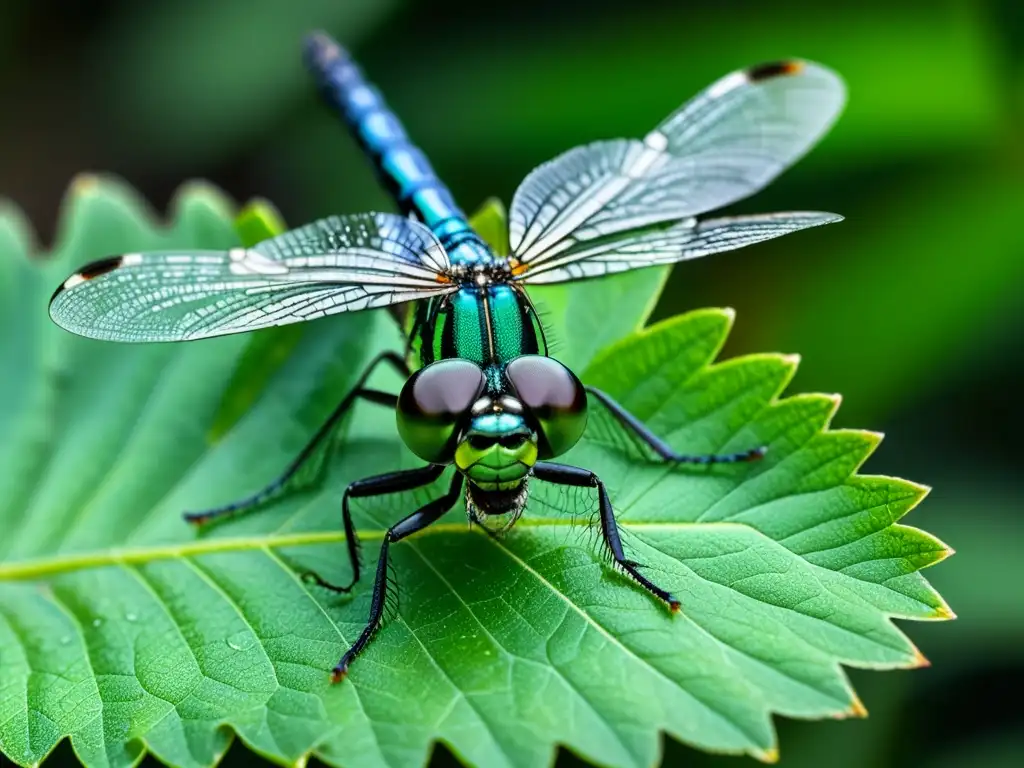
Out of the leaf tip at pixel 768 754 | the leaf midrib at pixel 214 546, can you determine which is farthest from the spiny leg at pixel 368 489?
the leaf tip at pixel 768 754

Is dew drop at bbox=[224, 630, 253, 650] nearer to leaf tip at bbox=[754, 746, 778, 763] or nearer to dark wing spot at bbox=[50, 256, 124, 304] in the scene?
dark wing spot at bbox=[50, 256, 124, 304]

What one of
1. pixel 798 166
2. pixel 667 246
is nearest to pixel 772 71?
pixel 798 166

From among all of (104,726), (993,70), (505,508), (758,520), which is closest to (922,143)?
(993,70)

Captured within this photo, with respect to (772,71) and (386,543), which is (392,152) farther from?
(386,543)

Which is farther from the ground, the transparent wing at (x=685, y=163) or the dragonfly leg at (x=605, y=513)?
the transparent wing at (x=685, y=163)

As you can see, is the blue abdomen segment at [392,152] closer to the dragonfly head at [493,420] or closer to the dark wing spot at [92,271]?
the dragonfly head at [493,420]

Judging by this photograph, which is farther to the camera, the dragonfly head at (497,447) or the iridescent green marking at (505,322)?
the iridescent green marking at (505,322)
